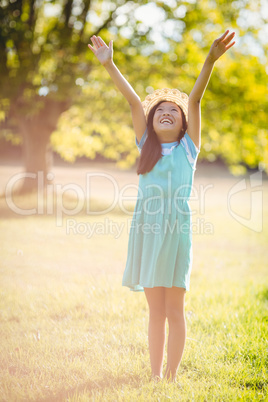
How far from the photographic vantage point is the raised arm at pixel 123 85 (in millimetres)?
2520

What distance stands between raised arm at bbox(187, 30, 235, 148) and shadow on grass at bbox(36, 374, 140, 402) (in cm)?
154

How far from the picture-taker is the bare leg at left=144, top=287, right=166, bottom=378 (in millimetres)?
2377

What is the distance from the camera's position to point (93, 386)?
7.59 feet

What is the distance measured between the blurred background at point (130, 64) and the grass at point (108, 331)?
5.21 metres

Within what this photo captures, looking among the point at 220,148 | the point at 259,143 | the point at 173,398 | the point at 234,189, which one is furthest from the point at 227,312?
the point at 234,189

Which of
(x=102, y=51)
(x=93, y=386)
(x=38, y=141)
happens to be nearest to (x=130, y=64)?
(x=38, y=141)

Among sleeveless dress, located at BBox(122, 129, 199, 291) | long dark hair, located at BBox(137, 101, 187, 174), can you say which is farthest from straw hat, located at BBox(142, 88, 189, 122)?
sleeveless dress, located at BBox(122, 129, 199, 291)

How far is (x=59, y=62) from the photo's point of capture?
988cm

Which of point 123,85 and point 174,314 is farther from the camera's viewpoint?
point 123,85

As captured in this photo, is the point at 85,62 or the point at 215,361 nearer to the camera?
the point at 215,361

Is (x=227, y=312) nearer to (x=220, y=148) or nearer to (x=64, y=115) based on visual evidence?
(x=220, y=148)

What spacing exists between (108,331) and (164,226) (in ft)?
4.28

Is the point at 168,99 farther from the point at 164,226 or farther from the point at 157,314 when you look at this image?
the point at 157,314

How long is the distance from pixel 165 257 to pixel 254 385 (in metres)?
0.97
